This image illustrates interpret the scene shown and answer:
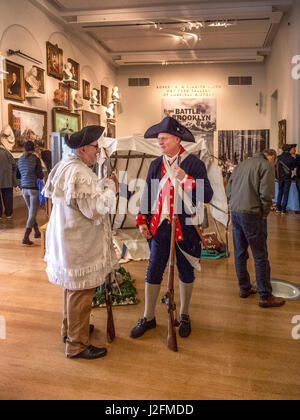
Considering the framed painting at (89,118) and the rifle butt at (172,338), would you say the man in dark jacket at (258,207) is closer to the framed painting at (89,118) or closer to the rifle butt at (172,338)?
the rifle butt at (172,338)

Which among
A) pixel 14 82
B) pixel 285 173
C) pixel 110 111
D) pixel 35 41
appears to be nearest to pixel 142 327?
pixel 285 173

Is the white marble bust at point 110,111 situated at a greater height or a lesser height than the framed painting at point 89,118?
greater

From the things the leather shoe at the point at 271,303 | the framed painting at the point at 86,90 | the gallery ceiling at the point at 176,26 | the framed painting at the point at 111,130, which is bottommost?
the leather shoe at the point at 271,303

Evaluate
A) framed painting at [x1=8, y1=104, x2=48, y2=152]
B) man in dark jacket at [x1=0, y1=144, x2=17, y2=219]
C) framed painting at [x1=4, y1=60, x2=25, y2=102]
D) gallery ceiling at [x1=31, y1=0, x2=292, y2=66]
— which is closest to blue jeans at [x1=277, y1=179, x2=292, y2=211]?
gallery ceiling at [x1=31, y1=0, x2=292, y2=66]

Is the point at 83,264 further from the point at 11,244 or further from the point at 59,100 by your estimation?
the point at 59,100

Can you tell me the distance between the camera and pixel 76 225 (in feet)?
7.98

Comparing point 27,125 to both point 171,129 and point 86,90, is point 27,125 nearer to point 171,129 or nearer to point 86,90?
point 86,90

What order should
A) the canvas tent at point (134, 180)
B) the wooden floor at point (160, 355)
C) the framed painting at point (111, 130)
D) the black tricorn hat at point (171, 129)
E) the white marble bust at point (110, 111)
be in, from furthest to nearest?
1. the framed painting at point (111, 130)
2. the white marble bust at point (110, 111)
3. the canvas tent at point (134, 180)
4. the black tricorn hat at point (171, 129)
5. the wooden floor at point (160, 355)

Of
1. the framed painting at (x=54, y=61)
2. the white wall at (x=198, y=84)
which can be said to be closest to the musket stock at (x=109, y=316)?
the framed painting at (x=54, y=61)

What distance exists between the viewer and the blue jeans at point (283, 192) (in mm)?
8555

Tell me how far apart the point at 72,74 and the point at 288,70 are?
6.32 metres

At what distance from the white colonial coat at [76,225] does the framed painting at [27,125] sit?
6.78 m

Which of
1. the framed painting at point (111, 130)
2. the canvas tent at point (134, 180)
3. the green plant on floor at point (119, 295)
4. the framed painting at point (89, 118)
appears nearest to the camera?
the green plant on floor at point (119, 295)
